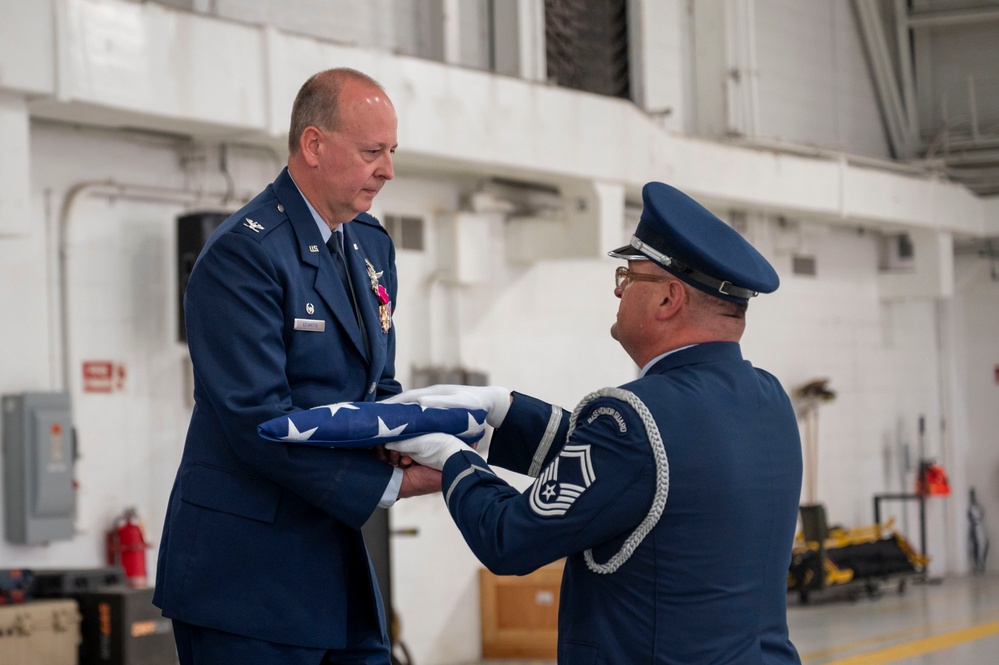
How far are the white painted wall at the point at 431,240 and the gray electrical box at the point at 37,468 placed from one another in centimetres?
18

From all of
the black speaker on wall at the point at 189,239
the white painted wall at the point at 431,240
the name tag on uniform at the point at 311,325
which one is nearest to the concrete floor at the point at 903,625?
the white painted wall at the point at 431,240

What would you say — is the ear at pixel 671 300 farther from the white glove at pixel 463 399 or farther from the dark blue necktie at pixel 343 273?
the dark blue necktie at pixel 343 273

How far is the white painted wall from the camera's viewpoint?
20.0ft

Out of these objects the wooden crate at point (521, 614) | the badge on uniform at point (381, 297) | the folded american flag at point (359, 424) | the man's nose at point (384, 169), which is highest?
the man's nose at point (384, 169)

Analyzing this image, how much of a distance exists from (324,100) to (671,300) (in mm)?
721

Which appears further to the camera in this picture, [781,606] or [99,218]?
[99,218]

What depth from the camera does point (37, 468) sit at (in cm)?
602

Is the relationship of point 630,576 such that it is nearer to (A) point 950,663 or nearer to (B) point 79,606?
(B) point 79,606

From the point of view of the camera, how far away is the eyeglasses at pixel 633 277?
2154 mm

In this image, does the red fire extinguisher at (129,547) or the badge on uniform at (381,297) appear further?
the red fire extinguisher at (129,547)

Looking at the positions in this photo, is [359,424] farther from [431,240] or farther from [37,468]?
[431,240]

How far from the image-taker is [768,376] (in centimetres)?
232

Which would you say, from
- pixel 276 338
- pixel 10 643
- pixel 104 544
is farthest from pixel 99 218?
pixel 276 338

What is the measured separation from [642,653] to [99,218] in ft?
16.6
